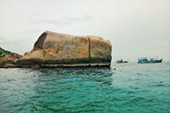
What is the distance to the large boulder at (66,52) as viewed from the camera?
36625 mm

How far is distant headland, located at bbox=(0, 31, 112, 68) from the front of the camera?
120ft

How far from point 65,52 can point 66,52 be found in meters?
0.30

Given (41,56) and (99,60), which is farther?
(99,60)

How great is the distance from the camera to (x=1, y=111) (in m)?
5.14

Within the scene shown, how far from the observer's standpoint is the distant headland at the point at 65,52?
36.6 meters

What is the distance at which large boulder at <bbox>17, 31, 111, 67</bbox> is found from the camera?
36.6 meters

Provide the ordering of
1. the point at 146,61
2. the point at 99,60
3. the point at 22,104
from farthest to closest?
the point at 146,61 < the point at 99,60 < the point at 22,104

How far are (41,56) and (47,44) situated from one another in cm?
417

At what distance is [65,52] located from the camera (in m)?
Answer: 37.7

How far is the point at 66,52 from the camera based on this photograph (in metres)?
37.7

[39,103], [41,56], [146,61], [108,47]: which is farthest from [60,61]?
[146,61]

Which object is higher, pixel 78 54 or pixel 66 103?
pixel 78 54

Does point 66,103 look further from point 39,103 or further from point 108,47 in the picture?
point 108,47

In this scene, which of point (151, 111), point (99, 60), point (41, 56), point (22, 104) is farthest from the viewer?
point (99, 60)
